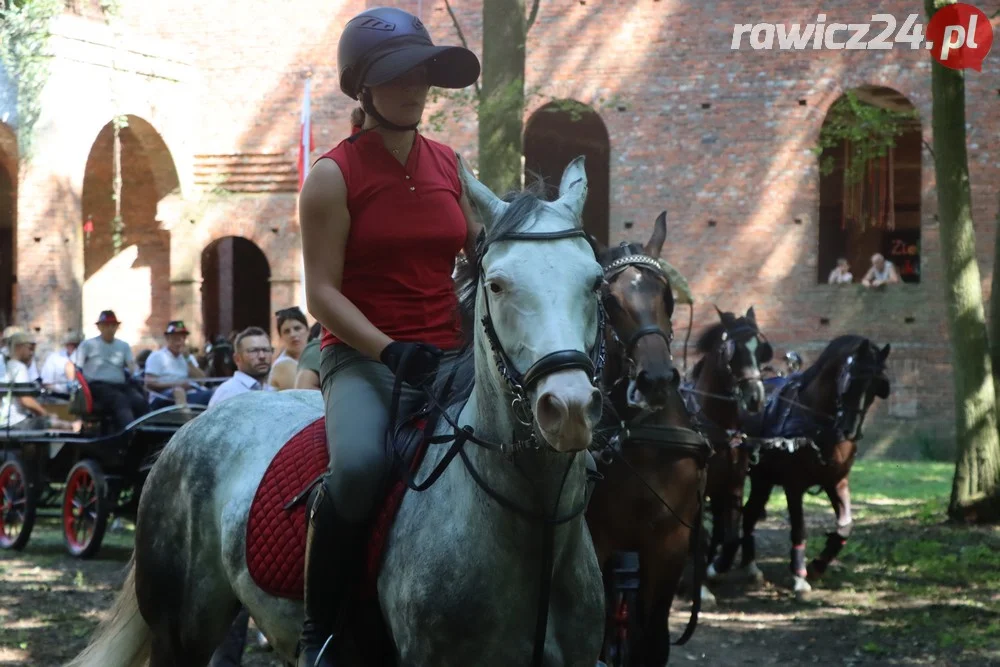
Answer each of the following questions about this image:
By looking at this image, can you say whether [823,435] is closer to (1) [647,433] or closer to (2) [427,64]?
(1) [647,433]

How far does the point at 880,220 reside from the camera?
2664cm

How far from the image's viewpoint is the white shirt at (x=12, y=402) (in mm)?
14617

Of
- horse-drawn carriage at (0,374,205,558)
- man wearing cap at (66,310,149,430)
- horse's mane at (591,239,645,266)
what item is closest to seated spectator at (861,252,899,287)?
man wearing cap at (66,310,149,430)

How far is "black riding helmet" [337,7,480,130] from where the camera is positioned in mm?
4039

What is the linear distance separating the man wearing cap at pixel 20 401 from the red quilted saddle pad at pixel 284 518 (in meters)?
10.3

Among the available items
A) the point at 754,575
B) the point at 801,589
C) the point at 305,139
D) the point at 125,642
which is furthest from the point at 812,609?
the point at 305,139

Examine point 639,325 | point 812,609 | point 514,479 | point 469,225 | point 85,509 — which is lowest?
point 812,609

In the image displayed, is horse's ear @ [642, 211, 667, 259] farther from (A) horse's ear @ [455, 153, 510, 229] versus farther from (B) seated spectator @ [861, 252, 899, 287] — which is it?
(B) seated spectator @ [861, 252, 899, 287]

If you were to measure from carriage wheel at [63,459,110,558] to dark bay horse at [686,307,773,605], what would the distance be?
5.52 metres

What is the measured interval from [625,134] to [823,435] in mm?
13428

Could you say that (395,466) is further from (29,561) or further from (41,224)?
(41,224)

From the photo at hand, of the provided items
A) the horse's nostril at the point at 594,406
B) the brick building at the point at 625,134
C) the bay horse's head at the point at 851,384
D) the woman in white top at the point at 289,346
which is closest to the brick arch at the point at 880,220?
the brick building at the point at 625,134

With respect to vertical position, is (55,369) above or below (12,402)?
above

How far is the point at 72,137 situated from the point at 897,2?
14517 mm
